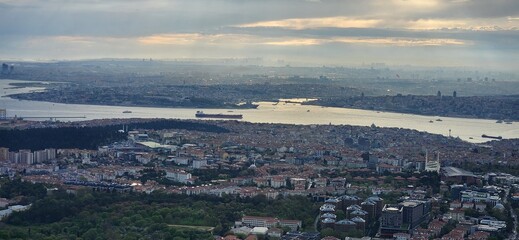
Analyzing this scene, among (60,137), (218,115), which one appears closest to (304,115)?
(218,115)

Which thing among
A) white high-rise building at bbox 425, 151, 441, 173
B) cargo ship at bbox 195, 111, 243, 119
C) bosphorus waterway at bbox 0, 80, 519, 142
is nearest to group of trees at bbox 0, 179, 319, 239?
white high-rise building at bbox 425, 151, 441, 173

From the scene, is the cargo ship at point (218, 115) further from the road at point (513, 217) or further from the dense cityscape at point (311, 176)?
the road at point (513, 217)

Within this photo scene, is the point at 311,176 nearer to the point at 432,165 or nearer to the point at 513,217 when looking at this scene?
the point at 432,165

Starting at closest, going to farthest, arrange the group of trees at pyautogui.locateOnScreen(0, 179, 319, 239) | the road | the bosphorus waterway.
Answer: the group of trees at pyautogui.locateOnScreen(0, 179, 319, 239)
the road
the bosphorus waterway

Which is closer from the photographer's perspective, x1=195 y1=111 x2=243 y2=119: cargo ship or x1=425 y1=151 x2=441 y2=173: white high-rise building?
x1=425 y1=151 x2=441 y2=173: white high-rise building

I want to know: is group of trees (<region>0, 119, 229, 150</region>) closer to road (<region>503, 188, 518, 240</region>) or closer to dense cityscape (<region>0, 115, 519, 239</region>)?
dense cityscape (<region>0, 115, 519, 239</region>)

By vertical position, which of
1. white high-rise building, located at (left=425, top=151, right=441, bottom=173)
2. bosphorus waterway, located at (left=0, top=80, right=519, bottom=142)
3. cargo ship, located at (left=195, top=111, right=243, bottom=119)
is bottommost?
bosphorus waterway, located at (left=0, top=80, right=519, bottom=142)

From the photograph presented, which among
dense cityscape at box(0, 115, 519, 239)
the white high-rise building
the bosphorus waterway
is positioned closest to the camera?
dense cityscape at box(0, 115, 519, 239)

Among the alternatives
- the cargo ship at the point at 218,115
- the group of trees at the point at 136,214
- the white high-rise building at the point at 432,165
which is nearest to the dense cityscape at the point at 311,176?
the white high-rise building at the point at 432,165

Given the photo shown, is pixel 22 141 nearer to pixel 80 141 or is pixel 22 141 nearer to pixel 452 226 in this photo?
pixel 80 141
